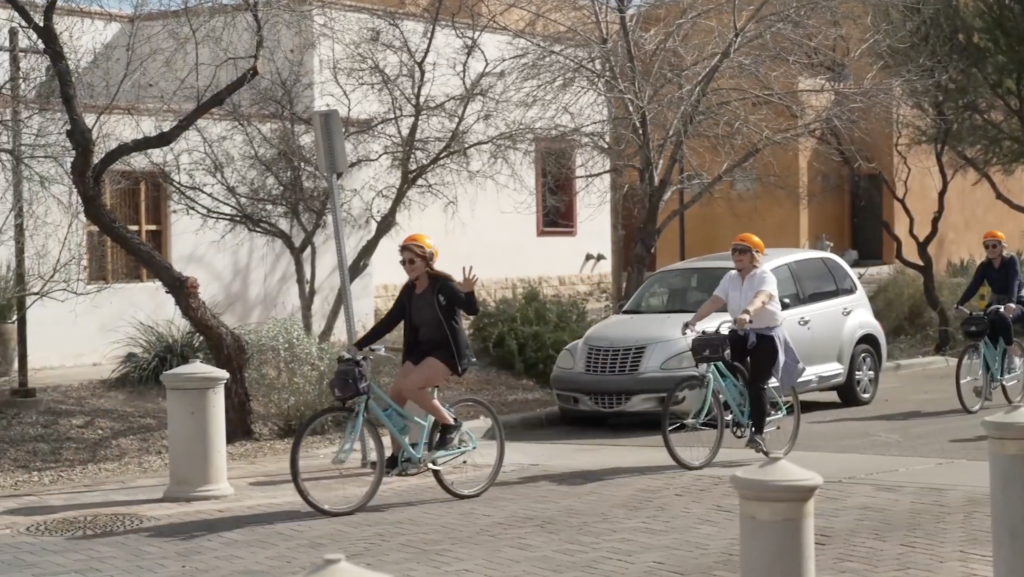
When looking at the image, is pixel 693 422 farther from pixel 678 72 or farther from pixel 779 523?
pixel 779 523

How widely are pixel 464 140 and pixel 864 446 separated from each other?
5813mm

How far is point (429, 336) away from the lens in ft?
31.1

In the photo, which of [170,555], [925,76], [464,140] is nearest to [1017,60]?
[925,76]

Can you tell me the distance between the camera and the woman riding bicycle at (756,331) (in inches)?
417

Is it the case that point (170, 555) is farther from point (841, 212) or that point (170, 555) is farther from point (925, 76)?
point (841, 212)

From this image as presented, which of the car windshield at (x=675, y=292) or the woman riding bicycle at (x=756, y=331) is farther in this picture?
the car windshield at (x=675, y=292)

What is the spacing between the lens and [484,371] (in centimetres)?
1650

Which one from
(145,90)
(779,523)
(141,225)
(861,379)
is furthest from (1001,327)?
(141,225)

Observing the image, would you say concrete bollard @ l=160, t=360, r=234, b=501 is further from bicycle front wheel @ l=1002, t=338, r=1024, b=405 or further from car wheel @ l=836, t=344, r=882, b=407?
bicycle front wheel @ l=1002, t=338, r=1024, b=405

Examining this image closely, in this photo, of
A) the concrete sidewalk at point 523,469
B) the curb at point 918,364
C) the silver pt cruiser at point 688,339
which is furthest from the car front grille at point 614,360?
the curb at point 918,364

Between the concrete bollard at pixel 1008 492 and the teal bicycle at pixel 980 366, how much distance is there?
8061 millimetres

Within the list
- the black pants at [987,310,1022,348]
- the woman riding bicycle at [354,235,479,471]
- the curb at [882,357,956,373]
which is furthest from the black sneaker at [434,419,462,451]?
the curb at [882,357,956,373]

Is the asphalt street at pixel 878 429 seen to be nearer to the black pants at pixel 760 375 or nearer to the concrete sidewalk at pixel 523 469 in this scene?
the concrete sidewalk at pixel 523 469

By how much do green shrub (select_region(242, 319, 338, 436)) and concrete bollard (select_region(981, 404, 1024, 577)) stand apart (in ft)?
26.0
